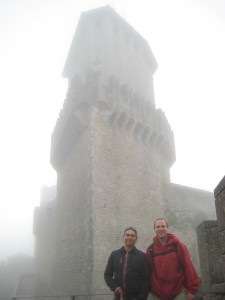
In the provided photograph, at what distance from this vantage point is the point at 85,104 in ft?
45.6

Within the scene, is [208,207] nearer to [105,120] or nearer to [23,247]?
[105,120]

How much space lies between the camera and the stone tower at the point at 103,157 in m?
11.5

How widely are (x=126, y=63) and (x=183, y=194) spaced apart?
28.7ft

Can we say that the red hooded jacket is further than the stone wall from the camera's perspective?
No

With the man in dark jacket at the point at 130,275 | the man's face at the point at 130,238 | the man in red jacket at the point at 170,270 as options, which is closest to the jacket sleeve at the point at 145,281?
the man in dark jacket at the point at 130,275

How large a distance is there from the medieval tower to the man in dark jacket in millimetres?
7321

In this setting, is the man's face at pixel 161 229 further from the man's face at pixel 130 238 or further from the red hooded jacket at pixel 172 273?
the man's face at pixel 130 238

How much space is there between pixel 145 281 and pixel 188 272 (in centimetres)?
51

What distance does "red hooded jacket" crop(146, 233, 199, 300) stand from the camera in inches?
129

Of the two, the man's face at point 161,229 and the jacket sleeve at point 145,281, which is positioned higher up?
the man's face at point 161,229

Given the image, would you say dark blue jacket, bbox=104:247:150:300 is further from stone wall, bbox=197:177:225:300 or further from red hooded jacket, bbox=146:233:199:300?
stone wall, bbox=197:177:225:300

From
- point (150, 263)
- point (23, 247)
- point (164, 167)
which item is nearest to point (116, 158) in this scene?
point (164, 167)

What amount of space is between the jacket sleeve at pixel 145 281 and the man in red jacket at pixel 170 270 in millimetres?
105

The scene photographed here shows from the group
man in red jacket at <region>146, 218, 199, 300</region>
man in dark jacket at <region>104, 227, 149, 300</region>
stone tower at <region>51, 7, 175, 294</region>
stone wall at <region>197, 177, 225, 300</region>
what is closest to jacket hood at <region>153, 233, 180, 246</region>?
man in red jacket at <region>146, 218, 199, 300</region>
